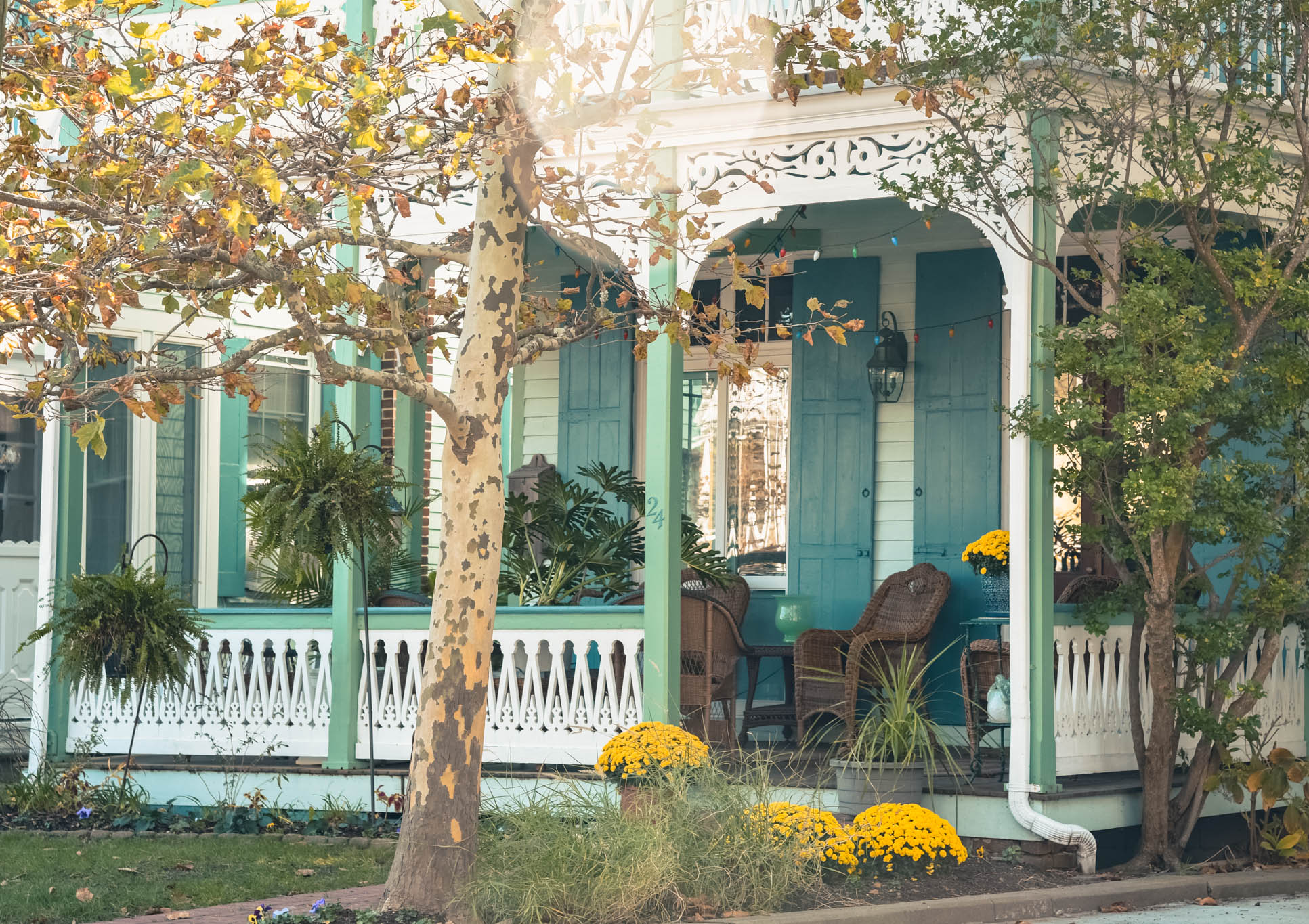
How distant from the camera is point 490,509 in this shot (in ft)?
20.2

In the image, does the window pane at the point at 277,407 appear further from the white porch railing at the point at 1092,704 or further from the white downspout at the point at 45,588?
the white porch railing at the point at 1092,704

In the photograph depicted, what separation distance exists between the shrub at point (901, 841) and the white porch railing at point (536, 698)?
1892 mm

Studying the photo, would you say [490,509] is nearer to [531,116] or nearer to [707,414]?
[531,116]

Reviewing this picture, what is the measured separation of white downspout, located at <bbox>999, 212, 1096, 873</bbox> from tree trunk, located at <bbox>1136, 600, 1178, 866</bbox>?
0.44 metres

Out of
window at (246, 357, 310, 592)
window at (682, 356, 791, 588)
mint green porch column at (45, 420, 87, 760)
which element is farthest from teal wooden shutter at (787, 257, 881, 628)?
mint green porch column at (45, 420, 87, 760)

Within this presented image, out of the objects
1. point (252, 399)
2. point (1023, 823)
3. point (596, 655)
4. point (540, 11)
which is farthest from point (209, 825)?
point (540, 11)

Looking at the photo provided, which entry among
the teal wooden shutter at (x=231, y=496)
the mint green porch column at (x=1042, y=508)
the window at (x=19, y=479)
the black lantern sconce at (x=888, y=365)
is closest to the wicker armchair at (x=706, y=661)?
the mint green porch column at (x=1042, y=508)

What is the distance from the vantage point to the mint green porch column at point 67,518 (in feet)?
34.5

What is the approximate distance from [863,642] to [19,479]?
255 inches

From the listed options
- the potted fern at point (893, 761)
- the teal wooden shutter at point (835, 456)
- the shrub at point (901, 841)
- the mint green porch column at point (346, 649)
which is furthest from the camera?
the teal wooden shutter at point (835, 456)

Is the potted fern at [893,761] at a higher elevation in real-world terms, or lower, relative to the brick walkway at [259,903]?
higher

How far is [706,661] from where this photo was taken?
355 inches

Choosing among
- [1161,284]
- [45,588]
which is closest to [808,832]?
[1161,284]

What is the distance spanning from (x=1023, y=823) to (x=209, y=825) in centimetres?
463
